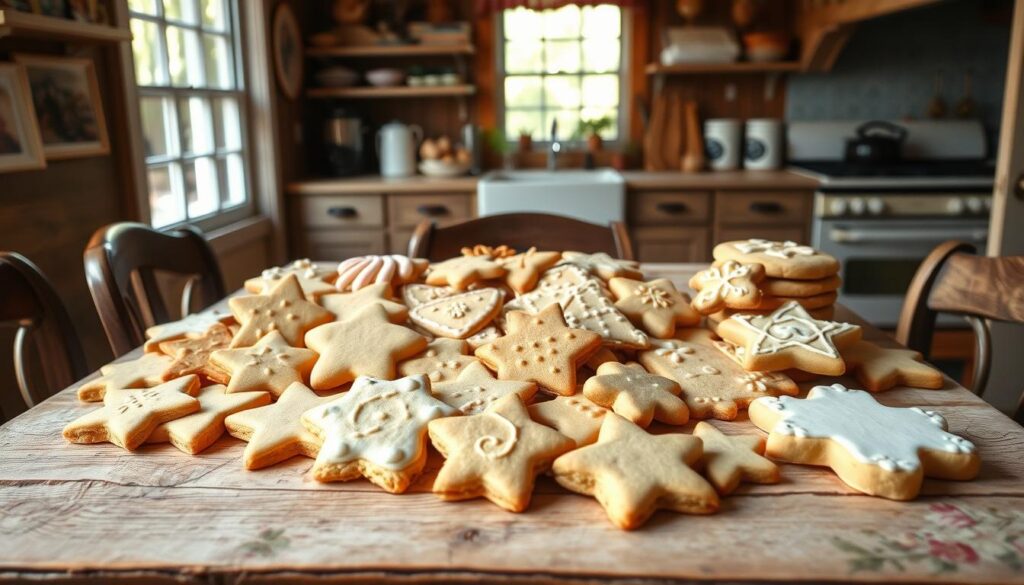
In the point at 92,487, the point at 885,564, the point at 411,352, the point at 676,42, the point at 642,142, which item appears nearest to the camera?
the point at 885,564

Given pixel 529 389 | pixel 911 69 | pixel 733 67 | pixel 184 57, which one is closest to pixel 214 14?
pixel 184 57

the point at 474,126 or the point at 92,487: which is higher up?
the point at 474,126

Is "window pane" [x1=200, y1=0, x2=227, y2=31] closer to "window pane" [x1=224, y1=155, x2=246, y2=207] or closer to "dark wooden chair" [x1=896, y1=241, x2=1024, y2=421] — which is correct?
"window pane" [x1=224, y1=155, x2=246, y2=207]

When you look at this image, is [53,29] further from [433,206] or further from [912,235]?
[912,235]

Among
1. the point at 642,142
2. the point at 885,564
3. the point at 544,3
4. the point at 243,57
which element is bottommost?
the point at 885,564

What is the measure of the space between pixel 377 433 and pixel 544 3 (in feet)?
10.9

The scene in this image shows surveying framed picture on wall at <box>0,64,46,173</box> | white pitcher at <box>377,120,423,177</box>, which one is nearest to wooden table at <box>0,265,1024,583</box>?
framed picture on wall at <box>0,64,46,173</box>

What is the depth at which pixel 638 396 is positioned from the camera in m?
0.86

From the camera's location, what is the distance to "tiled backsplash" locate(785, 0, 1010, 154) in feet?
12.2

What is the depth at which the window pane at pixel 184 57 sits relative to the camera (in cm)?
269

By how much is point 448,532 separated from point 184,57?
2.66 metres

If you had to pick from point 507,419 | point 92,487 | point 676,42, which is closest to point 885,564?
point 507,419

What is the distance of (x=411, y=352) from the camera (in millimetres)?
998

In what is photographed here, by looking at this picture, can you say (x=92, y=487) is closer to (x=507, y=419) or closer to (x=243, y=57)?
(x=507, y=419)
